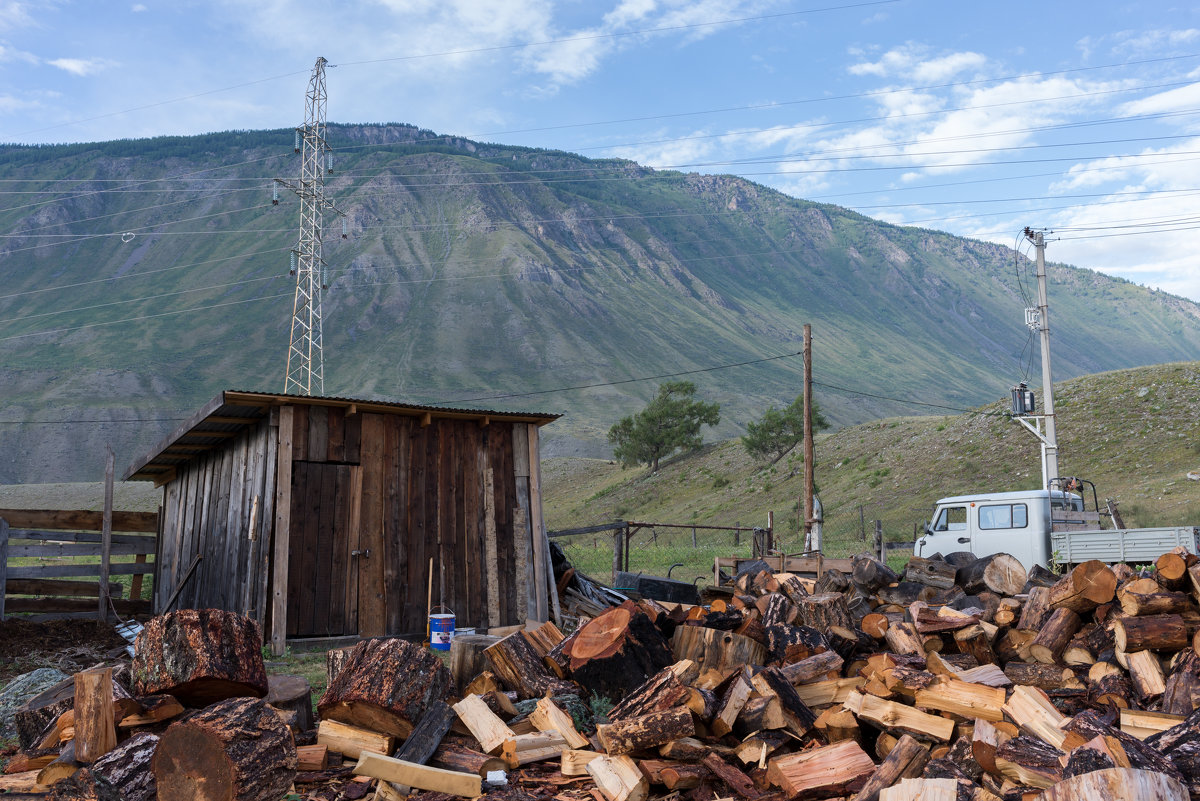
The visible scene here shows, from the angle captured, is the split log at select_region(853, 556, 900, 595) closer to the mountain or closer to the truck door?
the truck door

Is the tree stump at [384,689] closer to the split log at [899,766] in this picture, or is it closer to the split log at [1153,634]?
the split log at [899,766]

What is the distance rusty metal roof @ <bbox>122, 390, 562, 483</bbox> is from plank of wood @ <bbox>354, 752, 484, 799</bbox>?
234 inches

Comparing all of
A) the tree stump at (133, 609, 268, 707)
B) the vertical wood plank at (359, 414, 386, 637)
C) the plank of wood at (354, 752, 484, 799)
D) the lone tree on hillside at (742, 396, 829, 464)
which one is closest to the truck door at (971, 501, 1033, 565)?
the vertical wood plank at (359, 414, 386, 637)

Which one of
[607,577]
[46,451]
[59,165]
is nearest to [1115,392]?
[607,577]

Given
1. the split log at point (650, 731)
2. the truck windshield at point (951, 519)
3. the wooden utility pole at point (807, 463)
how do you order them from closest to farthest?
the split log at point (650, 731) → the truck windshield at point (951, 519) → the wooden utility pole at point (807, 463)

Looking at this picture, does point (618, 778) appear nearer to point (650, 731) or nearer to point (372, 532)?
point (650, 731)

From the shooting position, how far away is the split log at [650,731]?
16.9 feet

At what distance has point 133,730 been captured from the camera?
5137mm

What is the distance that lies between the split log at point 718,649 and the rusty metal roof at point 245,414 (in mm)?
5138

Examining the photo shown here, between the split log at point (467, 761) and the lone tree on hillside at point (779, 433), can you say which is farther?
the lone tree on hillside at point (779, 433)

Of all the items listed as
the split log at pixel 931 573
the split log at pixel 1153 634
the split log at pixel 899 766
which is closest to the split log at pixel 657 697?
the split log at pixel 899 766

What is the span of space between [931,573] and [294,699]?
876 cm

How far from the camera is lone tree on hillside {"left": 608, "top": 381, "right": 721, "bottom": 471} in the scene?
185 ft

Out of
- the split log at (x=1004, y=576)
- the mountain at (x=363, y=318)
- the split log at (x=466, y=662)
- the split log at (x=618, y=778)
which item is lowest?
the split log at (x=618, y=778)
